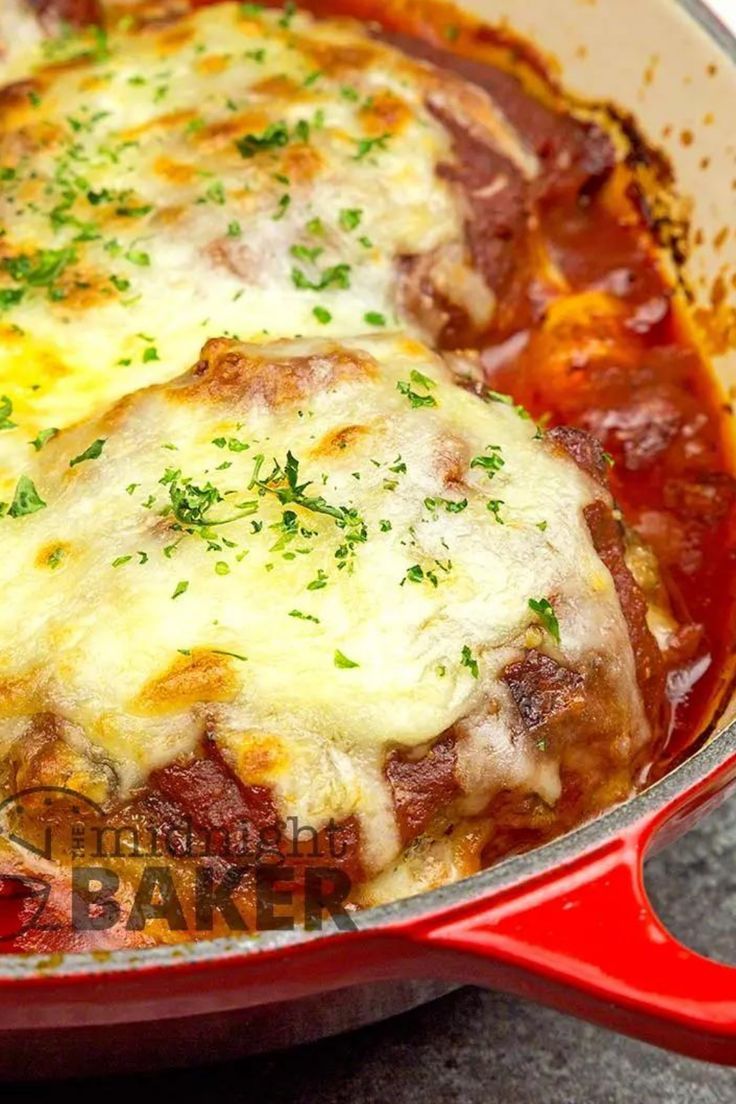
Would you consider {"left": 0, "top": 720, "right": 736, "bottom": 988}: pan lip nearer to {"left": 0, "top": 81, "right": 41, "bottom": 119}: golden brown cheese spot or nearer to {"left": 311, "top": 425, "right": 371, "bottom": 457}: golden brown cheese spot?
{"left": 311, "top": 425, "right": 371, "bottom": 457}: golden brown cheese spot

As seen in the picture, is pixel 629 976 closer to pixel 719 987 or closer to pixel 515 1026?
pixel 719 987

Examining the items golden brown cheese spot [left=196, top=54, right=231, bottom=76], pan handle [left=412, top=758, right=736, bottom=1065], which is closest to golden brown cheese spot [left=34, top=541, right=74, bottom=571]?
pan handle [left=412, top=758, right=736, bottom=1065]

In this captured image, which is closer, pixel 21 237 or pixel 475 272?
pixel 21 237

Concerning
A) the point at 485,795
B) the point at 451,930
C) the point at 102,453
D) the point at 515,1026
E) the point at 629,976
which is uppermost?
the point at 629,976

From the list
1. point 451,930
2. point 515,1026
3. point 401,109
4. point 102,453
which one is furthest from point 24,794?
point 401,109

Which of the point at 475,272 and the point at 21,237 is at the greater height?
the point at 475,272

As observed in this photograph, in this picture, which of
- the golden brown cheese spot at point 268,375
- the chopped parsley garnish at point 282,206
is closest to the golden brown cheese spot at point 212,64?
the chopped parsley garnish at point 282,206

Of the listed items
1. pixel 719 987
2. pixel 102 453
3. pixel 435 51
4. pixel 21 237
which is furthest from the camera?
pixel 435 51

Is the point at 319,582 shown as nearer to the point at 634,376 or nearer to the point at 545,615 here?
the point at 545,615
